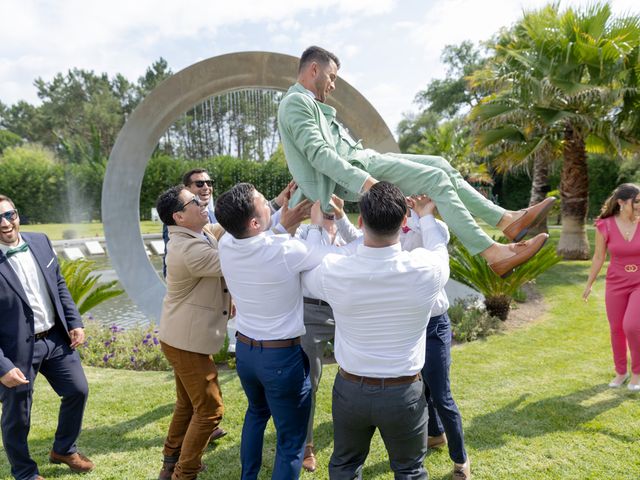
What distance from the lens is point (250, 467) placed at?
2.74m

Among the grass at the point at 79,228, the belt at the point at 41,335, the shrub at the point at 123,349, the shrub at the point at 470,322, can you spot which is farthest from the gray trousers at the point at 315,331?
the grass at the point at 79,228

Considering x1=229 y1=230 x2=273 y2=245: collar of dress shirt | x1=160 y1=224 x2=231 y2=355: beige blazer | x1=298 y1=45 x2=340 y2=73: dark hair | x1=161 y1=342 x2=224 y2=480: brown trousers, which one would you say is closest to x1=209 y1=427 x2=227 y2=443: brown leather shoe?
x1=161 y1=342 x2=224 y2=480: brown trousers

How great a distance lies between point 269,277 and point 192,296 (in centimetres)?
85

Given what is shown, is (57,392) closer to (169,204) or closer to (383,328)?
(169,204)

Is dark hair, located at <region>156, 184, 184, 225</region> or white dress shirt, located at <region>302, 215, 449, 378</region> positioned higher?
dark hair, located at <region>156, 184, 184, 225</region>

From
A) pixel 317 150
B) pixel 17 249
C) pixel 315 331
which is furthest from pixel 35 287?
pixel 317 150

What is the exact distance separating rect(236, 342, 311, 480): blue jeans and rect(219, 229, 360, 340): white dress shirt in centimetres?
11

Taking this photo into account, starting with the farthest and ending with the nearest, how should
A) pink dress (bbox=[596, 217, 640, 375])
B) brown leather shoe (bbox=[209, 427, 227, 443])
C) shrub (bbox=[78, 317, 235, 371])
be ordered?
shrub (bbox=[78, 317, 235, 371])
pink dress (bbox=[596, 217, 640, 375])
brown leather shoe (bbox=[209, 427, 227, 443])

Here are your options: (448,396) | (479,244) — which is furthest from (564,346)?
(479,244)

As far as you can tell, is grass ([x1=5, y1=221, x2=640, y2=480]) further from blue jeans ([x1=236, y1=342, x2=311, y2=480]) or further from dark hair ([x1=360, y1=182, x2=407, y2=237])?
dark hair ([x1=360, y1=182, x2=407, y2=237])

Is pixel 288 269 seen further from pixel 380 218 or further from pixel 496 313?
pixel 496 313

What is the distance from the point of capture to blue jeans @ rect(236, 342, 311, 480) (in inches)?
98.7

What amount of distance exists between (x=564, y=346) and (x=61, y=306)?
19.0ft

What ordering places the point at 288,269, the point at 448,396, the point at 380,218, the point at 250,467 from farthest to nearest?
the point at 448,396
the point at 250,467
the point at 288,269
the point at 380,218
